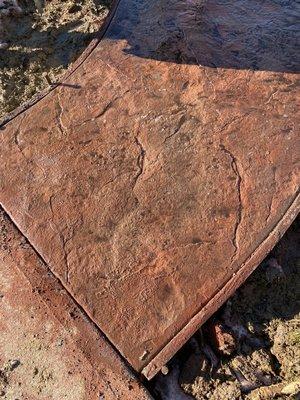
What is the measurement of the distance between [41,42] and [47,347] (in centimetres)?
206

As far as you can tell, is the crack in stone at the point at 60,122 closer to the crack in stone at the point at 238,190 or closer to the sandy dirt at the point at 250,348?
the crack in stone at the point at 238,190

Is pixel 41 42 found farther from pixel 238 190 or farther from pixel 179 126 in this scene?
pixel 238 190

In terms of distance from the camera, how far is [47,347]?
1823 millimetres

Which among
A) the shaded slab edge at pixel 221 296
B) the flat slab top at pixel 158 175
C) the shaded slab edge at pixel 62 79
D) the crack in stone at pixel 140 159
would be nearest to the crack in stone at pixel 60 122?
the flat slab top at pixel 158 175

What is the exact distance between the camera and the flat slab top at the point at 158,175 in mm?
1902

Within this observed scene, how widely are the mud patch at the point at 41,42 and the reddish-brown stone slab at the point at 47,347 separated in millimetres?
1287

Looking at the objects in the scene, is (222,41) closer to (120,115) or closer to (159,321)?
(120,115)

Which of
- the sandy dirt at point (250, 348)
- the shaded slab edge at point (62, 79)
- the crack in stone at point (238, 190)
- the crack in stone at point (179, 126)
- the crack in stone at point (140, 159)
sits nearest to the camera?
the sandy dirt at point (250, 348)

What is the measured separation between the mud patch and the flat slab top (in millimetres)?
492

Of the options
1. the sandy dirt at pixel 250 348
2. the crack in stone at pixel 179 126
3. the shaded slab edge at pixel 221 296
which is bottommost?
the sandy dirt at pixel 250 348

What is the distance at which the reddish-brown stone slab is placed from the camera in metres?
1.78

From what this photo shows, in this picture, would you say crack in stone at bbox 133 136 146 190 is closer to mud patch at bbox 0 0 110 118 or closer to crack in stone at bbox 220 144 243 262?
crack in stone at bbox 220 144 243 262

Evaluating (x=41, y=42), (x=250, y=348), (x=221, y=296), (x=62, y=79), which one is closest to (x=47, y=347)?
(x=221, y=296)

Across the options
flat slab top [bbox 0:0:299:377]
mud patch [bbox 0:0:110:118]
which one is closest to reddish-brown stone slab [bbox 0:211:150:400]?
flat slab top [bbox 0:0:299:377]
